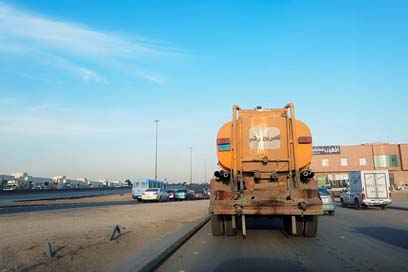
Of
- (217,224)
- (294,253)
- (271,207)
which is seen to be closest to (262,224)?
(217,224)

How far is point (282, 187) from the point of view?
10.7m

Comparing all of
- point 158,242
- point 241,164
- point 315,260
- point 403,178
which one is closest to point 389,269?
point 315,260

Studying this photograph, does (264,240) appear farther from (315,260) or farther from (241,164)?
(315,260)

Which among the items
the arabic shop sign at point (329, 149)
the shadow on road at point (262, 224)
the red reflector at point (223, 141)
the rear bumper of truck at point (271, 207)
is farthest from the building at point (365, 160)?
the rear bumper of truck at point (271, 207)

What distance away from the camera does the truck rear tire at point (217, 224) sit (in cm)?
1145

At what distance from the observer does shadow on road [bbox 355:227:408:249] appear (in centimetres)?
1034

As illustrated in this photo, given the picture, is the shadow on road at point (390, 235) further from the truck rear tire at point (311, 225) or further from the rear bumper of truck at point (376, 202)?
the rear bumper of truck at point (376, 202)

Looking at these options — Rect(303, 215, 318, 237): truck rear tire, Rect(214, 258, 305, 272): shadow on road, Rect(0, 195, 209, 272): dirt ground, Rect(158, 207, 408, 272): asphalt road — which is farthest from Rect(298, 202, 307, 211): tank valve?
Rect(0, 195, 209, 272): dirt ground

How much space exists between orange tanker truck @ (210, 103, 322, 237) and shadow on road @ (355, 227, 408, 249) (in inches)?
84.3

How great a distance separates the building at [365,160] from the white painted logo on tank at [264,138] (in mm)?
60967

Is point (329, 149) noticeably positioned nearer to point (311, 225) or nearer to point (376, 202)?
point (376, 202)

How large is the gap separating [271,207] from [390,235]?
195 inches

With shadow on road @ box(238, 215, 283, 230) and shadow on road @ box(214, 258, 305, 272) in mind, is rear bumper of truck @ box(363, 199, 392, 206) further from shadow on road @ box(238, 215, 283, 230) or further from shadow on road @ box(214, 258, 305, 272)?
shadow on road @ box(214, 258, 305, 272)

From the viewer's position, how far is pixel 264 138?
37.0 feet
